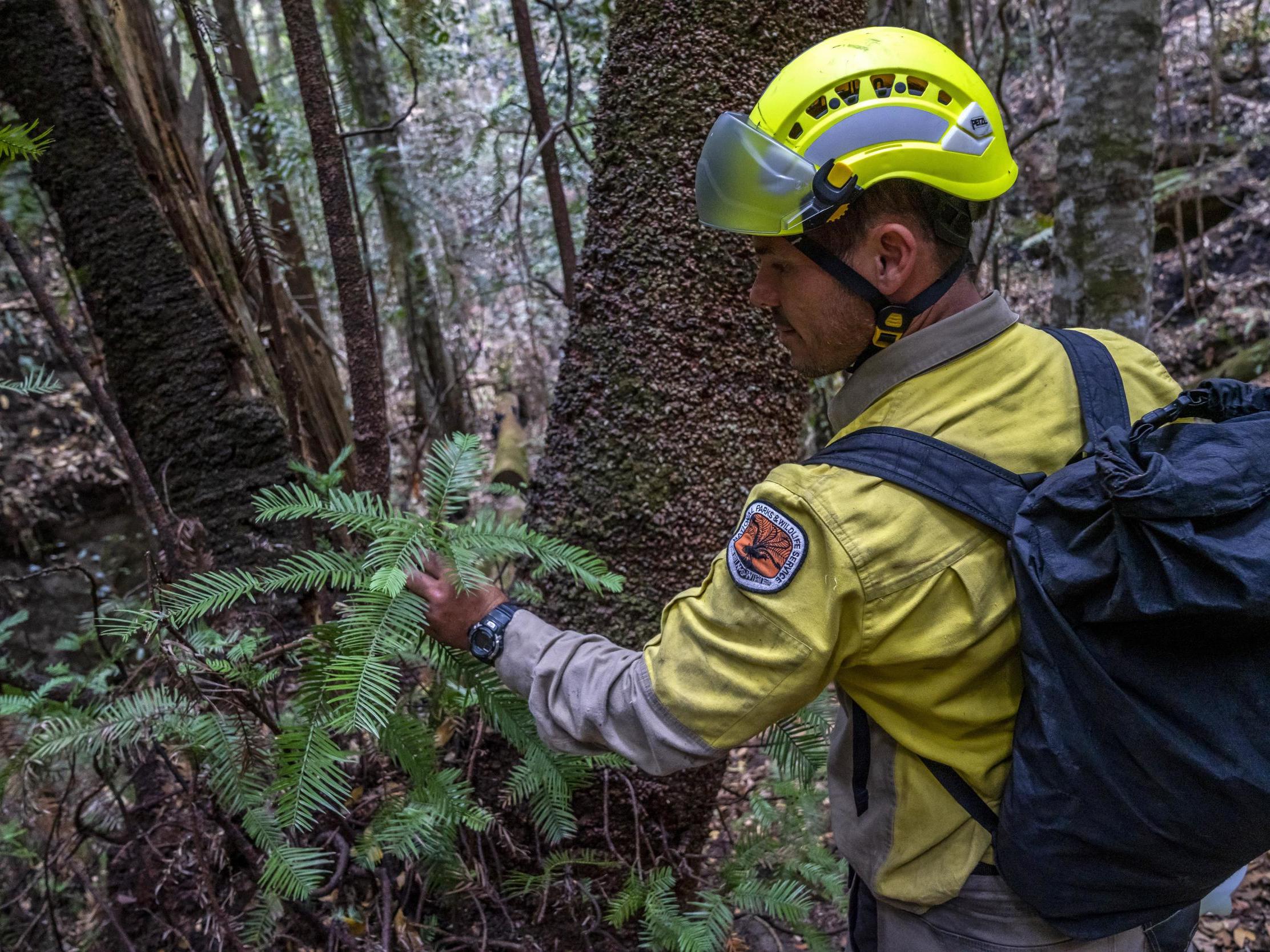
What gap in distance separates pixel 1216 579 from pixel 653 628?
1500 mm

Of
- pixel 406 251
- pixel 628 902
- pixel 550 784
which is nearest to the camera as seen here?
pixel 550 784

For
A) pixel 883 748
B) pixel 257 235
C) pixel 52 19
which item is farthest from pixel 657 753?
pixel 52 19

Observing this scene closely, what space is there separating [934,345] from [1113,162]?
3918 millimetres

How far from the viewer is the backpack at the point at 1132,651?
1.19 meters

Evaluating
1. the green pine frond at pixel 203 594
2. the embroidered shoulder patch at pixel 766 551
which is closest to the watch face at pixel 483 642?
the green pine frond at pixel 203 594

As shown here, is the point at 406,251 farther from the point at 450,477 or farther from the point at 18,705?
Result: the point at 450,477

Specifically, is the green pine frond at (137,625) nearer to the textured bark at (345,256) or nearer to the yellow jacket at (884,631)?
the yellow jacket at (884,631)

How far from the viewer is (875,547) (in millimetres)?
1364

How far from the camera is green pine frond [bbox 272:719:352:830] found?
5.17 ft

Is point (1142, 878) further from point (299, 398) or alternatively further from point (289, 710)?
point (299, 398)

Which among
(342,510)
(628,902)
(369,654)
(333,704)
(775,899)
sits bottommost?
(775,899)

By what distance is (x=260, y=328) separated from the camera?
→ 129 inches

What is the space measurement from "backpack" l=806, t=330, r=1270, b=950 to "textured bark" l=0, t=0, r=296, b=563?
2.21 metres

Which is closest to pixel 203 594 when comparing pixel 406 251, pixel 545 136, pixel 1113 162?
pixel 545 136
